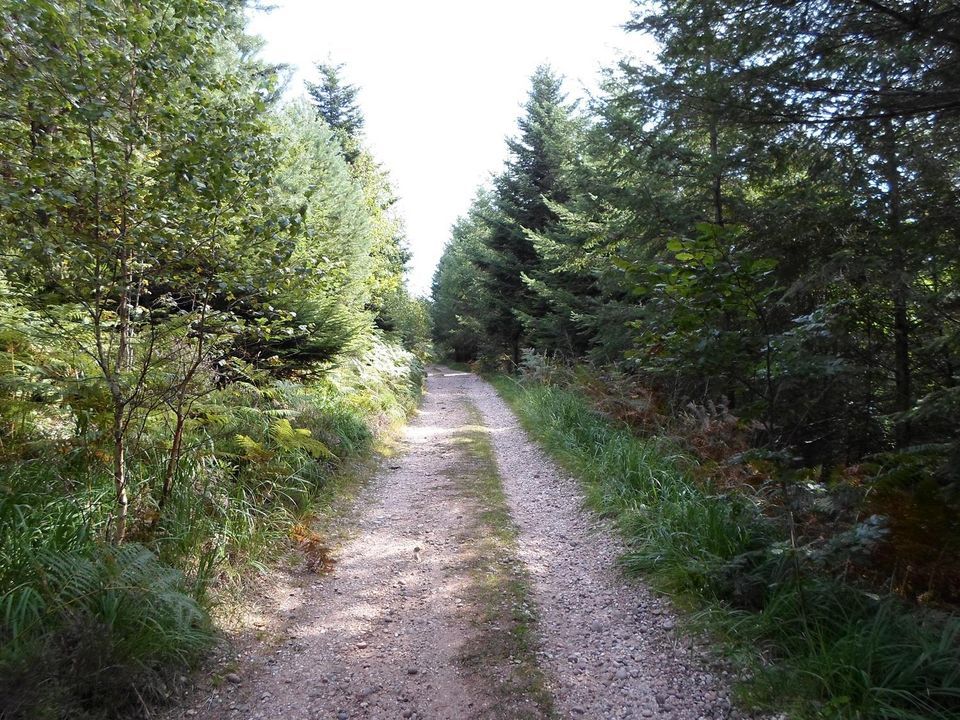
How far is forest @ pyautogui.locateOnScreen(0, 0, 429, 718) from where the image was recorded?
2906mm

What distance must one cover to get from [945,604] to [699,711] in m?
1.77

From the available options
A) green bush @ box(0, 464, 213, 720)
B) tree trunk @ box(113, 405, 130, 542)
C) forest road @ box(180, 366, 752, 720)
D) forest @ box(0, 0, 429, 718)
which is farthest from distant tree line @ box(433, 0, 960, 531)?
tree trunk @ box(113, 405, 130, 542)

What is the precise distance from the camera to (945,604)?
3307 millimetres

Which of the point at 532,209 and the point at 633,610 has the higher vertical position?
the point at 532,209

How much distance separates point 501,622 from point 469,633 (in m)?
0.26

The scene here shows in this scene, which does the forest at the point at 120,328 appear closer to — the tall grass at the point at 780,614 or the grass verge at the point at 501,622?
the grass verge at the point at 501,622

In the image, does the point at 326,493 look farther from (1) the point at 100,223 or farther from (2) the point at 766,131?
(2) the point at 766,131

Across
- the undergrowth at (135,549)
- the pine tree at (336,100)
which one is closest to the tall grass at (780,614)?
the undergrowth at (135,549)

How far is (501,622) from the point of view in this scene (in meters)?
3.88

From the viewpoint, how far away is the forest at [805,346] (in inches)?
129

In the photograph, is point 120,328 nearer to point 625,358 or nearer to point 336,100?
point 625,358

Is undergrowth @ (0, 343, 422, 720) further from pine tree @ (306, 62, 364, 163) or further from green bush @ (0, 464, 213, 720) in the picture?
pine tree @ (306, 62, 364, 163)

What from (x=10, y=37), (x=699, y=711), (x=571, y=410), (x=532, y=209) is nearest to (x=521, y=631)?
(x=699, y=711)

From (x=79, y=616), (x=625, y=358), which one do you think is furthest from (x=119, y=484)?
(x=625, y=358)
